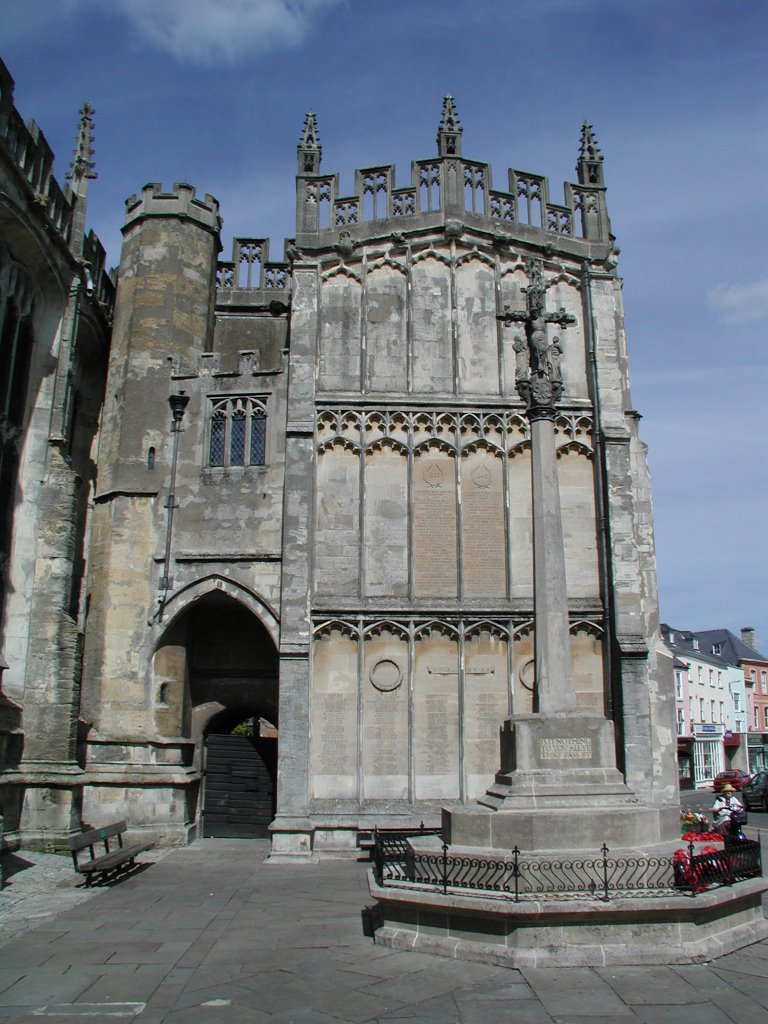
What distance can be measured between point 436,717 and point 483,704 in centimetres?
99

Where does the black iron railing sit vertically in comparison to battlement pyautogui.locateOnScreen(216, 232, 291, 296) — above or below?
below

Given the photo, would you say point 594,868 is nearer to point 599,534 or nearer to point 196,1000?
point 196,1000

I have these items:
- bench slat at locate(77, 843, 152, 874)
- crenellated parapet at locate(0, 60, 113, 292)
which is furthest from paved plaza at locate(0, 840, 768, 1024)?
crenellated parapet at locate(0, 60, 113, 292)

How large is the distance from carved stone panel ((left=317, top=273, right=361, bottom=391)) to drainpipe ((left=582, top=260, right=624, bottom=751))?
5266mm

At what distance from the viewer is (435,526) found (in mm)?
18766

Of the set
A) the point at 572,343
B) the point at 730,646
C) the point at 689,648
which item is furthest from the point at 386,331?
the point at 730,646

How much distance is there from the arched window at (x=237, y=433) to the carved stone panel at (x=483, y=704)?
6.19 metres

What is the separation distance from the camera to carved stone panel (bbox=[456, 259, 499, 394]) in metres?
19.8

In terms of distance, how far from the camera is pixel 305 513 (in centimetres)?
1820

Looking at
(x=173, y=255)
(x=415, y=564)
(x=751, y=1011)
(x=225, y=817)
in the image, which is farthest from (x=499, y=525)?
(x=751, y=1011)

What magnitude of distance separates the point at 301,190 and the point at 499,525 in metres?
9.10

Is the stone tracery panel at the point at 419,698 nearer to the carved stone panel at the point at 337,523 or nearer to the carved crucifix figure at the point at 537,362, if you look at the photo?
the carved stone panel at the point at 337,523

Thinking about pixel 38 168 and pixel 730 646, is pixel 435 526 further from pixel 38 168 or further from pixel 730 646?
pixel 730 646

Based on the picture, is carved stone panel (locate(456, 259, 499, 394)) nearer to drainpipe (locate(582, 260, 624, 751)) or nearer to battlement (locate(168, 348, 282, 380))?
drainpipe (locate(582, 260, 624, 751))
